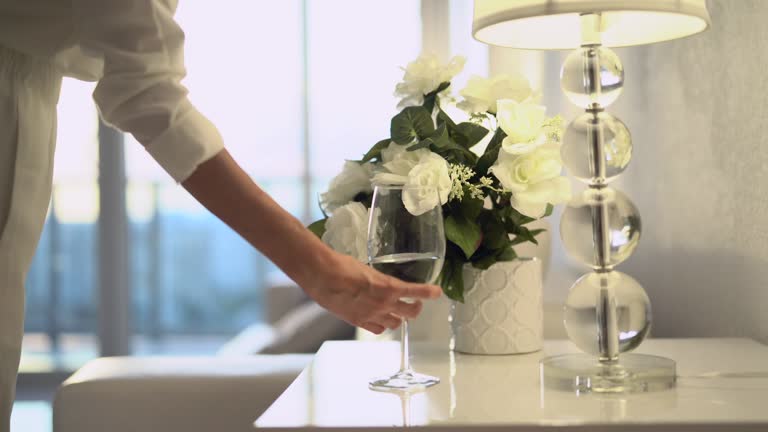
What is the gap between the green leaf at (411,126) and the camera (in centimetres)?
131

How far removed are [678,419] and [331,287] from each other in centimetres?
40

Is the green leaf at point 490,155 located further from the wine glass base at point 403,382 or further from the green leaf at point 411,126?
the wine glass base at point 403,382

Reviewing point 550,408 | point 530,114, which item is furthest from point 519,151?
point 550,408

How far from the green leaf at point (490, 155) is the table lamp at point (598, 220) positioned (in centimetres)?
15

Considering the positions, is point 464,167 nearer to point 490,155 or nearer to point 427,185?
point 490,155

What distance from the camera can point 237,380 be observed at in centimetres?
143

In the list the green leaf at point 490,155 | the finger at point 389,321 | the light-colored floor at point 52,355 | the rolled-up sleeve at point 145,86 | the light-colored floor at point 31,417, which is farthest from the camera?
the light-colored floor at point 52,355

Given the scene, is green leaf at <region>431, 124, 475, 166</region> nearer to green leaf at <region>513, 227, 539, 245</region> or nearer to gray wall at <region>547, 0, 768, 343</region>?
green leaf at <region>513, 227, 539, 245</region>

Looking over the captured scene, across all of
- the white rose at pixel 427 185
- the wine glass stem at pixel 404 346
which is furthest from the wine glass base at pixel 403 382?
the white rose at pixel 427 185

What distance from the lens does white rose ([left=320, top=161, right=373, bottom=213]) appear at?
4.38ft

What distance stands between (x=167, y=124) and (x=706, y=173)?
4.00ft

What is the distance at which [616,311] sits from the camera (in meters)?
1.14

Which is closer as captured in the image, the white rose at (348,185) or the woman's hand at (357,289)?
the woman's hand at (357,289)

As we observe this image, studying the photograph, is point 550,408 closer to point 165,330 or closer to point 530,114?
point 530,114
